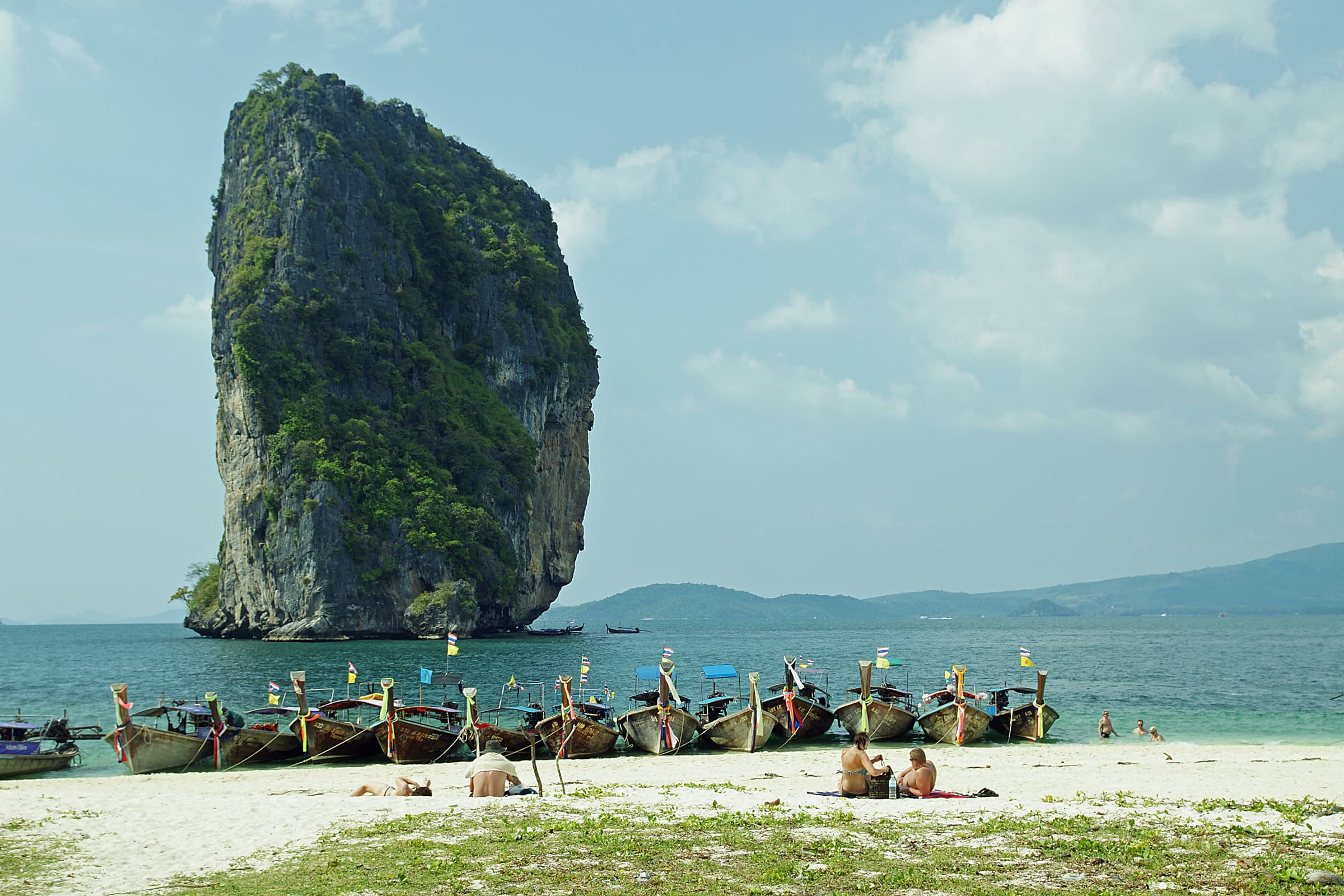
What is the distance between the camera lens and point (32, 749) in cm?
2475

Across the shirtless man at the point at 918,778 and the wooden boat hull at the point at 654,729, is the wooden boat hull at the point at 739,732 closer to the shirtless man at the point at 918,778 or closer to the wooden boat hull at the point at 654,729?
the wooden boat hull at the point at 654,729

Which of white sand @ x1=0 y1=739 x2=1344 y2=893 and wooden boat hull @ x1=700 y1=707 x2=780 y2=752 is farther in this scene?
wooden boat hull @ x1=700 y1=707 x2=780 y2=752

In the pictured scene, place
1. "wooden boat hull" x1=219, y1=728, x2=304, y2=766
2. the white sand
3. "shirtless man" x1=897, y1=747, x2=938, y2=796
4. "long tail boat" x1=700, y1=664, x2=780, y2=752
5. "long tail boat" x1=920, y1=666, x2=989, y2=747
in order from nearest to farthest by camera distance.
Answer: the white sand < "shirtless man" x1=897, y1=747, x2=938, y2=796 < "wooden boat hull" x1=219, y1=728, x2=304, y2=766 < "long tail boat" x1=700, y1=664, x2=780, y2=752 < "long tail boat" x1=920, y1=666, x2=989, y2=747

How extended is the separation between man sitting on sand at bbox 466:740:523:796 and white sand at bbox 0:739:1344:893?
605mm

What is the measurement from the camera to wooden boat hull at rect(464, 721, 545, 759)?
83.1ft

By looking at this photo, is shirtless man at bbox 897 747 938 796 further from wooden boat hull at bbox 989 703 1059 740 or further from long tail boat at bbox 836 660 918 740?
wooden boat hull at bbox 989 703 1059 740

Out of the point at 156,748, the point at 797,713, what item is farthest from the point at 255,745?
the point at 797,713

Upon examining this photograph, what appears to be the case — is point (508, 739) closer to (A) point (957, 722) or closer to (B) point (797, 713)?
(B) point (797, 713)

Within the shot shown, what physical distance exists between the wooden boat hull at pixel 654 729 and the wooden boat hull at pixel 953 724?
21.1ft

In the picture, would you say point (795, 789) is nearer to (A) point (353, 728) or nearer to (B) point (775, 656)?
(A) point (353, 728)

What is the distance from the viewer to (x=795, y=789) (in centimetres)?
1823

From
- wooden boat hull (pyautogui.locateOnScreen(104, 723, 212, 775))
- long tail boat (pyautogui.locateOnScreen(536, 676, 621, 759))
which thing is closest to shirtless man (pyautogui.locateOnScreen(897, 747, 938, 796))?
long tail boat (pyautogui.locateOnScreen(536, 676, 621, 759))

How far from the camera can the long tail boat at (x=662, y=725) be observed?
2581 cm

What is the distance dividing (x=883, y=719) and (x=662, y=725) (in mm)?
6364
